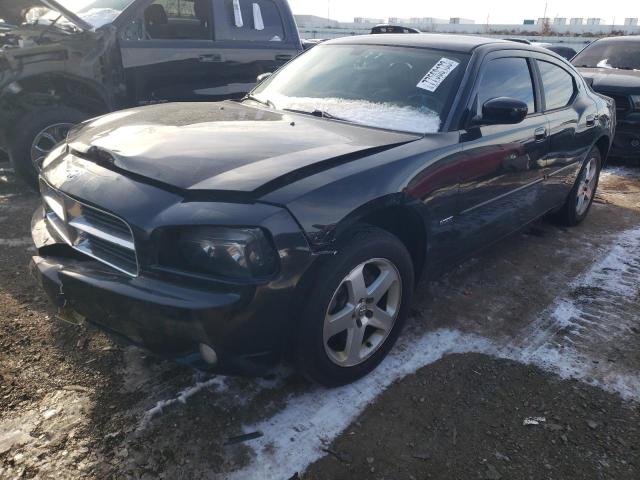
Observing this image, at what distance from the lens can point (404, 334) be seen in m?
3.04

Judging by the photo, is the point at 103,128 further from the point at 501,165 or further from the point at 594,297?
the point at 594,297

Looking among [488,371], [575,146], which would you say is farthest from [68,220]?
[575,146]

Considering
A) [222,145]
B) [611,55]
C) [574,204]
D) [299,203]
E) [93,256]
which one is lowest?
[574,204]

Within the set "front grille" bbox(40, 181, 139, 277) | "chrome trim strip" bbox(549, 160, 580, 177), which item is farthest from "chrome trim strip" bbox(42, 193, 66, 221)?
"chrome trim strip" bbox(549, 160, 580, 177)

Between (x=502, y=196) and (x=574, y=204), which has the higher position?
(x=502, y=196)

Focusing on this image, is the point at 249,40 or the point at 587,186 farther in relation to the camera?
the point at 249,40

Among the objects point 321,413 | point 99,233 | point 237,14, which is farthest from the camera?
point 237,14

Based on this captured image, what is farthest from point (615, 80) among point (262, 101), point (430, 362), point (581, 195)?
point (430, 362)

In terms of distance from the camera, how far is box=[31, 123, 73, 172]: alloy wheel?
4.71 m

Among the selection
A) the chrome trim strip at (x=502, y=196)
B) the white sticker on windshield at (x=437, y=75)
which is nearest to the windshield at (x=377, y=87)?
the white sticker on windshield at (x=437, y=75)

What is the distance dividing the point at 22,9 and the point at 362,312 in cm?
453

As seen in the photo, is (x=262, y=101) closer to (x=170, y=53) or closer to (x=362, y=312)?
(x=362, y=312)

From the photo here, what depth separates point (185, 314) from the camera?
77.0 inches

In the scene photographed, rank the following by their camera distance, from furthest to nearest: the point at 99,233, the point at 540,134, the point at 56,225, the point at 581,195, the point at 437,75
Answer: the point at 581,195
the point at 540,134
the point at 437,75
the point at 56,225
the point at 99,233
